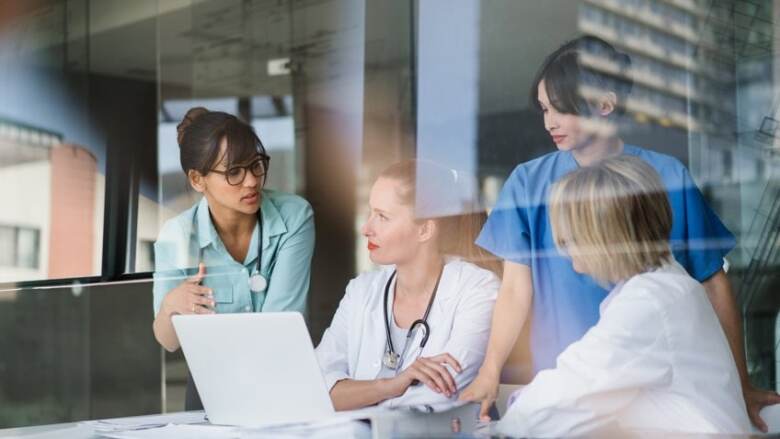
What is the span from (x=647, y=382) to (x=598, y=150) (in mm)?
698

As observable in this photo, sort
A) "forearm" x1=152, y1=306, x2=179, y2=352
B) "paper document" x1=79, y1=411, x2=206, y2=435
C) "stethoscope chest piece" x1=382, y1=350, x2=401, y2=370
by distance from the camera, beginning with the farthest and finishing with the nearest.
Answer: "forearm" x1=152, y1=306, x2=179, y2=352
"stethoscope chest piece" x1=382, y1=350, x2=401, y2=370
"paper document" x1=79, y1=411, x2=206, y2=435

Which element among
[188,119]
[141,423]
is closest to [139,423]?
[141,423]

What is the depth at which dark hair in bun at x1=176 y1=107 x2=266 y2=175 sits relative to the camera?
3914mm

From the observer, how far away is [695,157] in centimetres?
272

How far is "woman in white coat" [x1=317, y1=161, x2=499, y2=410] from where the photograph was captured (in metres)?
3.05

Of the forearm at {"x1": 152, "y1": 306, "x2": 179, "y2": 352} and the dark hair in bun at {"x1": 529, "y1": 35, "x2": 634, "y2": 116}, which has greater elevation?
the dark hair in bun at {"x1": 529, "y1": 35, "x2": 634, "y2": 116}

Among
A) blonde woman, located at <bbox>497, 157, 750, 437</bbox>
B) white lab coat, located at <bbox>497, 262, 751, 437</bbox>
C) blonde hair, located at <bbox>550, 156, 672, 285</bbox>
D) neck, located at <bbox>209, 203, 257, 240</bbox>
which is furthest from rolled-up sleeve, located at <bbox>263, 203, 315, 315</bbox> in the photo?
white lab coat, located at <bbox>497, 262, 751, 437</bbox>

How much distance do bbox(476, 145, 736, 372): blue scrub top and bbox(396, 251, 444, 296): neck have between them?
0.16 metres

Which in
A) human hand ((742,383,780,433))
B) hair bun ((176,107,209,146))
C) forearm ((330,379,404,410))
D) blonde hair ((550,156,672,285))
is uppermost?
hair bun ((176,107,209,146))

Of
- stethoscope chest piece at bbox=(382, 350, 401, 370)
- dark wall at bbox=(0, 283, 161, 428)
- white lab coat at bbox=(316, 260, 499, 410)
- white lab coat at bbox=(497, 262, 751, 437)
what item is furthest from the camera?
dark wall at bbox=(0, 283, 161, 428)

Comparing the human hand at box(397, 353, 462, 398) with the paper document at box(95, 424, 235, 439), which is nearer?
the paper document at box(95, 424, 235, 439)

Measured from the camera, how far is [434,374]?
301cm

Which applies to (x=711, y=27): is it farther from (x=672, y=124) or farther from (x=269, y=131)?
(x=269, y=131)

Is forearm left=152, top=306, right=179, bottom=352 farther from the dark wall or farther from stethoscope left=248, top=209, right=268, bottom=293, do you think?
stethoscope left=248, top=209, right=268, bottom=293
